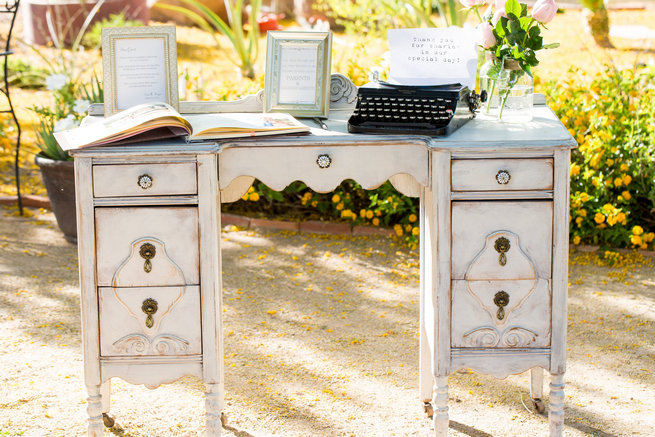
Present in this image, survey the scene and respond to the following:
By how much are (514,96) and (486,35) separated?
24cm

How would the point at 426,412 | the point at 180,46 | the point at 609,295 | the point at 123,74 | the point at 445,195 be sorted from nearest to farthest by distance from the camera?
1. the point at 445,195
2. the point at 123,74
3. the point at 426,412
4. the point at 609,295
5. the point at 180,46

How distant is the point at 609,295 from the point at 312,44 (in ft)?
7.15

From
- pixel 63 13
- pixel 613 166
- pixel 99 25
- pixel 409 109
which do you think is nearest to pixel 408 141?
pixel 409 109

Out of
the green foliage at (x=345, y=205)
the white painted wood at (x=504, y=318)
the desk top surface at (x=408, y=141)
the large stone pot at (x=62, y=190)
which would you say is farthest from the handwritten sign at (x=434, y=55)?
the large stone pot at (x=62, y=190)

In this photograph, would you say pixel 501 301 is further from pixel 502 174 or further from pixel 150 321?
pixel 150 321

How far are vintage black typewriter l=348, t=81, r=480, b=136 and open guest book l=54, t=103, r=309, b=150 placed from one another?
21 centimetres

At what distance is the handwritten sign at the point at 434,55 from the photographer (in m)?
2.85

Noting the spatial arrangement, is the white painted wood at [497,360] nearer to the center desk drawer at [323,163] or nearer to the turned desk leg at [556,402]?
the turned desk leg at [556,402]

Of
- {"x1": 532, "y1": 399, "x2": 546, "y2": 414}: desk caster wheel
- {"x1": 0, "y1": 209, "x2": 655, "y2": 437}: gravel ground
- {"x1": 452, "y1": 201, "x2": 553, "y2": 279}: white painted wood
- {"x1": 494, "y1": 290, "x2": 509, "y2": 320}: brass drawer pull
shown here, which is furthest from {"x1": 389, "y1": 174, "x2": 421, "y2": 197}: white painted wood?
{"x1": 532, "y1": 399, "x2": 546, "y2": 414}: desk caster wheel

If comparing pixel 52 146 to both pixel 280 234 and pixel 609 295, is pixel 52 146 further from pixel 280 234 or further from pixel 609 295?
pixel 609 295

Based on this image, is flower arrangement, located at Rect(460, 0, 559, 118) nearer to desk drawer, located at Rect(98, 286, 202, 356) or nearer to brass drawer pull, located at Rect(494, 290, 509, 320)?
brass drawer pull, located at Rect(494, 290, 509, 320)

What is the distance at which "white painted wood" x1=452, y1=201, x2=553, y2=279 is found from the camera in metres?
2.64

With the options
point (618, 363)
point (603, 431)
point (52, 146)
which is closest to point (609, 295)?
point (618, 363)

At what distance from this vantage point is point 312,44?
2916 millimetres
